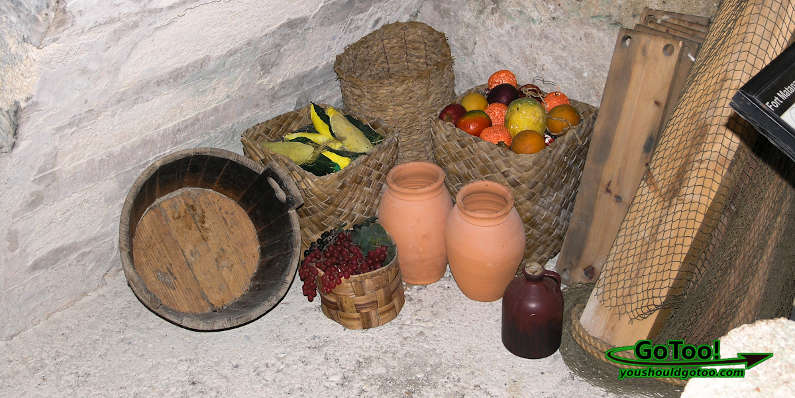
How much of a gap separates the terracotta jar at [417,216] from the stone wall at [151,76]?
0.69 meters

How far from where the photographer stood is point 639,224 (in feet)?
6.64

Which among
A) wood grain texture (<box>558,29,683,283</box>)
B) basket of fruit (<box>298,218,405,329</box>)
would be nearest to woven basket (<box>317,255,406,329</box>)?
basket of fruit (<box>298,218,405,329</box>)

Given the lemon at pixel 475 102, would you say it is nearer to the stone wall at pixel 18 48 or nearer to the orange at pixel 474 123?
the orange at pixel 474 123

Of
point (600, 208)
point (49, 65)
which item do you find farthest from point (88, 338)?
point (600, 208)

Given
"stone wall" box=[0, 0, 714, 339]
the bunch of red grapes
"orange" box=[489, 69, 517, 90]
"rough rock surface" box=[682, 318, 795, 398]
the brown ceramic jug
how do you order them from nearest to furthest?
"rough rock surface" box=[682, 318, 795, 398], "stone wall" box=[0, 0, 714, 339], the brown ceramic jug, the bunch of red grapes, "orange" box=[489, 69, 517, 90]

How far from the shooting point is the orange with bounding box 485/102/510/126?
8.27 ft

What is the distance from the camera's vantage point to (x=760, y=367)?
131 cm

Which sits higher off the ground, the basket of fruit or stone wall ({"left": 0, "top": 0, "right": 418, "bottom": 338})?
stone wall ({"left": 0, "top": 0, "right": 418, "bottom": 338})

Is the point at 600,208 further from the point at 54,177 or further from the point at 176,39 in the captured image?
the point at 54,177

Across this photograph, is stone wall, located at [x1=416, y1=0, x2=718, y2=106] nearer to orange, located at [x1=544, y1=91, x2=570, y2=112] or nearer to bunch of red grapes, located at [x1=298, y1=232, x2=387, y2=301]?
orange, located at [x1=544, y1=91, x2=570, y2=112]

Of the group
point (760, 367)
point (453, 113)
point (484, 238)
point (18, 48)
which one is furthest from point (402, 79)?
point (760, 367)

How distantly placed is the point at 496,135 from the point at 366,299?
0.77m

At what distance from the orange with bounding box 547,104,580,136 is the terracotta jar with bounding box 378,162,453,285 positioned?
455 mm

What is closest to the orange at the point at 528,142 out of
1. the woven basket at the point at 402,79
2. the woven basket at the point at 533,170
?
the woven basket at the point at 533,170
